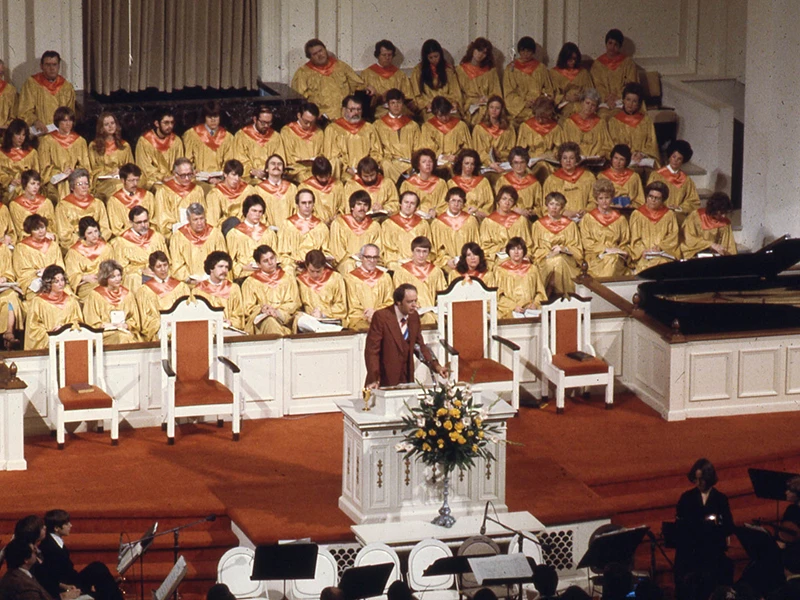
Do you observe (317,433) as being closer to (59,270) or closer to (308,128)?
(59,270)

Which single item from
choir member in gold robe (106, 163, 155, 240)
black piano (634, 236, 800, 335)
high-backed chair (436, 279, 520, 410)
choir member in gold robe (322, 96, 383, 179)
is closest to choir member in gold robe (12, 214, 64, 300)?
choir member in gold robe (106, 163, 155, 240)

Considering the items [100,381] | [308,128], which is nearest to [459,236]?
[308,128]

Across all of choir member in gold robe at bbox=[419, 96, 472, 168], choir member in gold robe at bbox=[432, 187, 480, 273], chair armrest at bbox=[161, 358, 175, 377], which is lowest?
chair armrest at bbox=[161, 358, 175, 377]

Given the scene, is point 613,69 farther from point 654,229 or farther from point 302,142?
point 302,142

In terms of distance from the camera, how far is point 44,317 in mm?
12023

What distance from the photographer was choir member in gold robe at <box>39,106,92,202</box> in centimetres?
1379

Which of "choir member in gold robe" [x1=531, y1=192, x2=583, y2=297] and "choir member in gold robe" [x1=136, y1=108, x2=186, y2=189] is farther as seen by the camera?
"choir member in gold robe" [x1=136, y1=108, x2=186, y2=189]

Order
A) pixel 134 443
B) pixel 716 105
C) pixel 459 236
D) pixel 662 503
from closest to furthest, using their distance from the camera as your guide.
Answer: pixel 662 503 → pixel 134 443 → pixel 459 236 → pixel 716 105

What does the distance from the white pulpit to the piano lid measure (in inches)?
124

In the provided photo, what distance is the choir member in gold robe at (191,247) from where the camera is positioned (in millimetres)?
13070

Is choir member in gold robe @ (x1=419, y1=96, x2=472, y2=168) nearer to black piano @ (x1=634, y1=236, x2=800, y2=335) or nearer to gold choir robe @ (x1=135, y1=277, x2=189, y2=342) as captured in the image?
black piano @ (x1=634, y1=236, x2=800, y2=335)

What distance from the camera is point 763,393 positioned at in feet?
40.5

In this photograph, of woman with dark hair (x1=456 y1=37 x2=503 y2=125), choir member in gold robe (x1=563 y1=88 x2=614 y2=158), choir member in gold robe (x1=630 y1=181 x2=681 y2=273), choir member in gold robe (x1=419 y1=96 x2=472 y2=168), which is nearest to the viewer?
choir member in gold robe (x1=630 y1=181 x2=681 y2=273)

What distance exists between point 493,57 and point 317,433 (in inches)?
208
